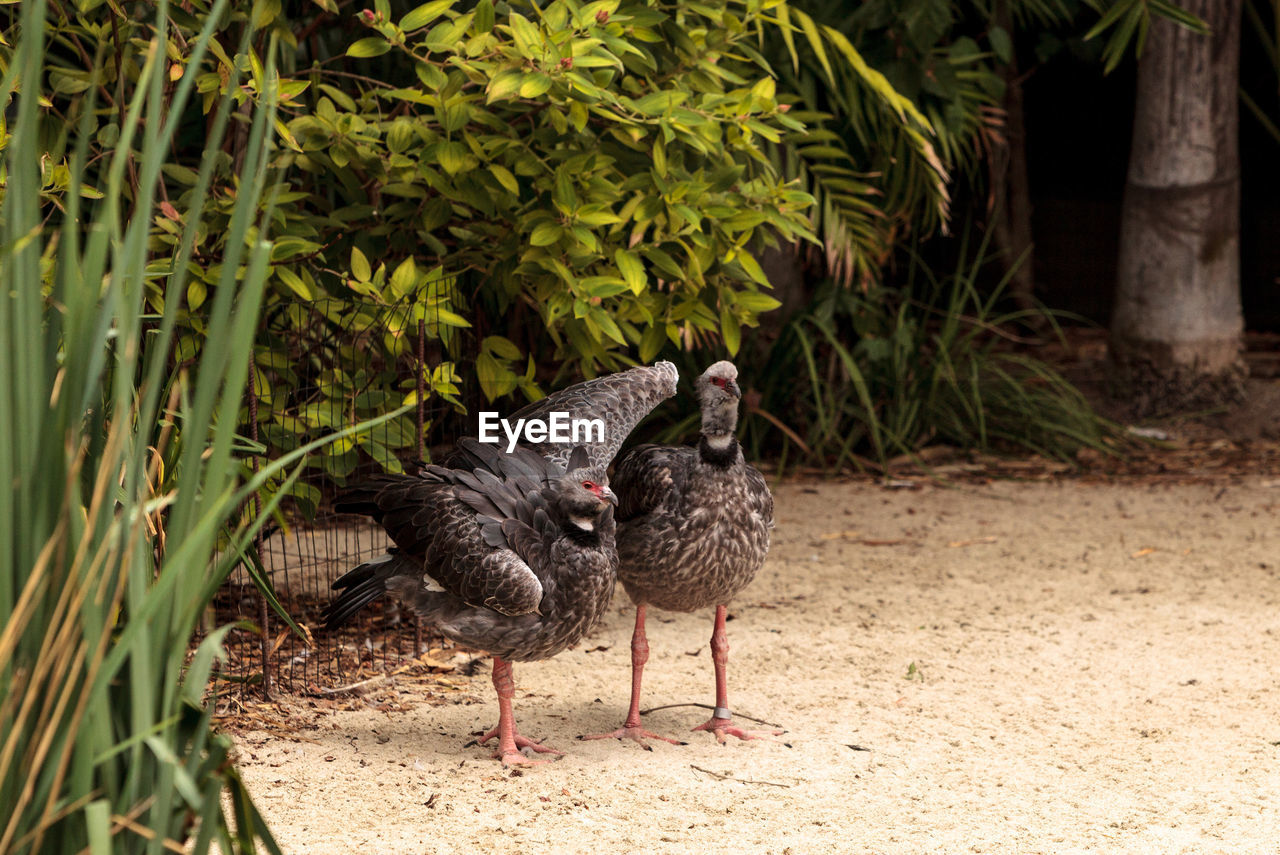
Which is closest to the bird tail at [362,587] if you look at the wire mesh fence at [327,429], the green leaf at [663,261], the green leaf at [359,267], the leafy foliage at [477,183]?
the wire mesh fence at [327,429]

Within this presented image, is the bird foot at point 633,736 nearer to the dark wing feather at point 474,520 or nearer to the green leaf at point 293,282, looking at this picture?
the dark wing feather at point 474,520

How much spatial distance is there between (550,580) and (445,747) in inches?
25.5

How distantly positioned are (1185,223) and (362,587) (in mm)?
5848

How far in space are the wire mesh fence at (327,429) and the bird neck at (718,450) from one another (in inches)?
35.2

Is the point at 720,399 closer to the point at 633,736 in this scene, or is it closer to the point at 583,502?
the point at 583,502

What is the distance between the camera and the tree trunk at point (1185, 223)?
7.98 metres

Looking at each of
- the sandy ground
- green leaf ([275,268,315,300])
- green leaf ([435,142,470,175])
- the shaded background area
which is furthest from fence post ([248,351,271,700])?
the shaded background area

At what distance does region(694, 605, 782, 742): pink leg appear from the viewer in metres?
4.09

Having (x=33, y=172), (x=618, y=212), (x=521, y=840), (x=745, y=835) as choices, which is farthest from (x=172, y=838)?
(x=618, y=212)

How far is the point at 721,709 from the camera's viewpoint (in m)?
4.15

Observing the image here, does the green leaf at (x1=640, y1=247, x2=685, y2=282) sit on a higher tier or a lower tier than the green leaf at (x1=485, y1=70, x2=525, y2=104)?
lower

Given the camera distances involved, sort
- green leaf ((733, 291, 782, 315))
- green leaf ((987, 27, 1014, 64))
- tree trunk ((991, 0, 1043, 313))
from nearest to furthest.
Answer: green leaf ((733, 291, 782, 315)) < green leaf ((987, 27, 1014, 64)) < tree trunk ((991, 0, 1043, 313))

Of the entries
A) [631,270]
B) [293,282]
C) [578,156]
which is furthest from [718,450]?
[293,282]

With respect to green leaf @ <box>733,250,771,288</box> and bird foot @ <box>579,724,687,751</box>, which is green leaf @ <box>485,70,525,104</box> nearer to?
green leaf @ <box>733,250,771,288</box>
